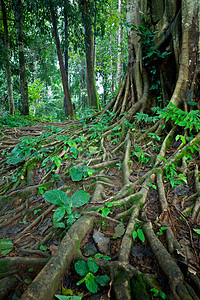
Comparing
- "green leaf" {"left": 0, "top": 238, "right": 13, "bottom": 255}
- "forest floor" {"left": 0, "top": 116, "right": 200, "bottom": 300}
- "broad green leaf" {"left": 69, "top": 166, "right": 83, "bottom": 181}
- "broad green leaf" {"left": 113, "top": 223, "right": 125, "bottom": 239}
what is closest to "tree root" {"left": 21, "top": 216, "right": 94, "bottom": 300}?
"forest floor" {"left": 0, "top": 116, "right": 200, "bottom": 300}

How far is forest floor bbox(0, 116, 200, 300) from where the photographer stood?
3.79 ft

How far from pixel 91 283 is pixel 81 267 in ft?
0.49

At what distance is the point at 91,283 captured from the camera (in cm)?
114

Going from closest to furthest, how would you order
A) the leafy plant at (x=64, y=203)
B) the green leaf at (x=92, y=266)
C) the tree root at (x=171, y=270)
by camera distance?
the tree root at (x=171, y=270) → the green leaf at (x=92, y=266) → the leafy plant at (x=64, y=203)

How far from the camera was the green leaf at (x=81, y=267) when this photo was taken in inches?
48.3

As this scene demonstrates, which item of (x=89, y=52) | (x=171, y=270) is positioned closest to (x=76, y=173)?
(x=171, y=270)

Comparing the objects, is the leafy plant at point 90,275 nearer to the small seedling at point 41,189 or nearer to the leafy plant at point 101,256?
the leafy plant at point 101,256

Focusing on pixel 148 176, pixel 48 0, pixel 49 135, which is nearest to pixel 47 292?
pixel 148 176

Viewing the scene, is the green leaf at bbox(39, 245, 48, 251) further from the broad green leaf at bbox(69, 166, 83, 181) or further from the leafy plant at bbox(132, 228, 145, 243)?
the broad green leaf at bbox(69, 166, 83, 181)

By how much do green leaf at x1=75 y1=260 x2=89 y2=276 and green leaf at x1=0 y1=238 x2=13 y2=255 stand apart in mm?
787

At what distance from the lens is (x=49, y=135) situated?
157 inches

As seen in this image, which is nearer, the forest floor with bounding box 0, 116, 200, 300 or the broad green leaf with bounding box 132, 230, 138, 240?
the forest floor with bounding box 0, 116, 200, 300

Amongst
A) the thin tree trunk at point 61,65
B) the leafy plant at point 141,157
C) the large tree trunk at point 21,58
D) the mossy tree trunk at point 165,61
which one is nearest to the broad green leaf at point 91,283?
the leafy plant at point 141,157

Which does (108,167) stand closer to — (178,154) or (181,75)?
(178,154)
